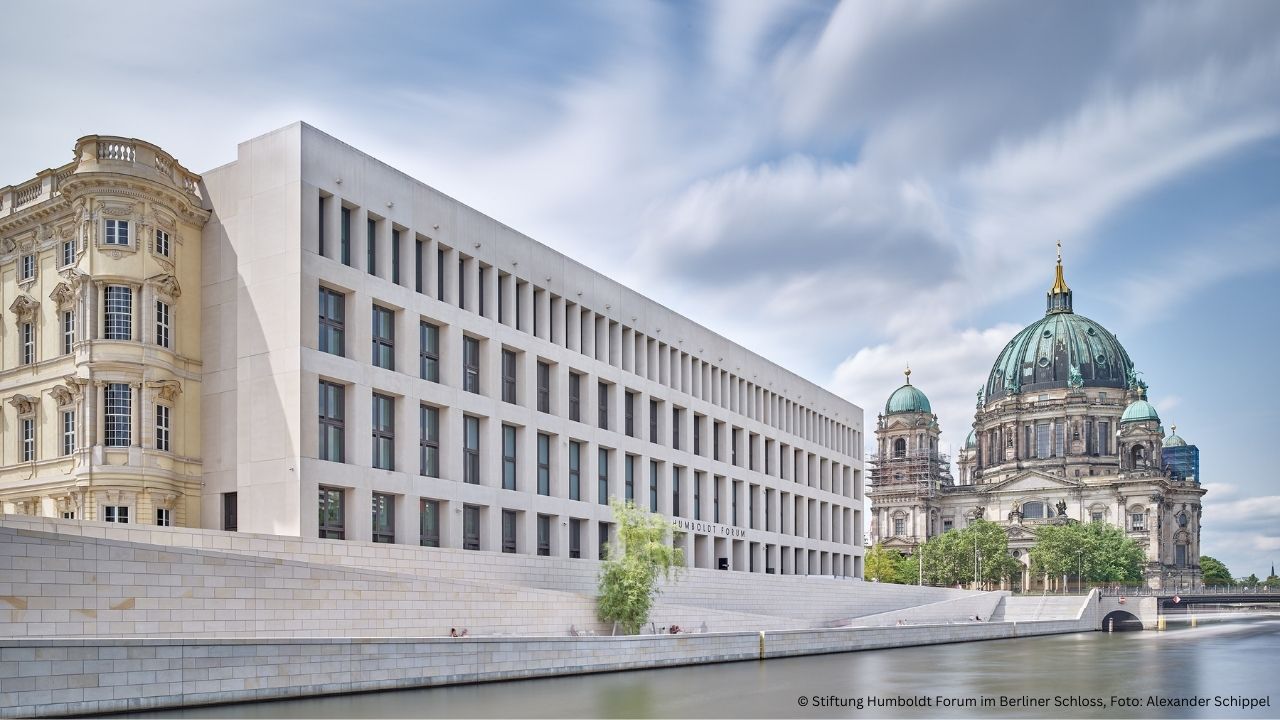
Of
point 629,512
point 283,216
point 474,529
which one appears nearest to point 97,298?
point 283,216

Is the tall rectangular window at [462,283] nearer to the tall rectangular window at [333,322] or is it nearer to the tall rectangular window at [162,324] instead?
the tall rectangular window at [333,322]

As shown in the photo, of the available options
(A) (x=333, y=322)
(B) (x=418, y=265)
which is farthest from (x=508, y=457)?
A: (A) (x=333, y=322)

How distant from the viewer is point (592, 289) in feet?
206

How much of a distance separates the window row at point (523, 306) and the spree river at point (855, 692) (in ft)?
62.1

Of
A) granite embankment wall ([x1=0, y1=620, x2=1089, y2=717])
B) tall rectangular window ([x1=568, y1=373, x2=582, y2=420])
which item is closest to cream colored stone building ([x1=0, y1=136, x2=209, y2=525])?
granite embankment wall ([x1=0, y1=620, x2=1089, y2=717])

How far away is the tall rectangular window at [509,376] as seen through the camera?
5625cm

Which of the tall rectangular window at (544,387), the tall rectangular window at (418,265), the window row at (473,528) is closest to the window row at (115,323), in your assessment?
the window row at (473,528)

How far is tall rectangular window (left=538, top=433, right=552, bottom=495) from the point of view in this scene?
191 ft

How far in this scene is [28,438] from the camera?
46.1m

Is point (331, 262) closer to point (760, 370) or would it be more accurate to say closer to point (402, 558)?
point (402, 558)

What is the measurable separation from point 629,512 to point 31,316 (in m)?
26.0

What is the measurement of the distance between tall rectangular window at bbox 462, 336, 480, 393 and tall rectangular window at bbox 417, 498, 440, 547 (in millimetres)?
5714

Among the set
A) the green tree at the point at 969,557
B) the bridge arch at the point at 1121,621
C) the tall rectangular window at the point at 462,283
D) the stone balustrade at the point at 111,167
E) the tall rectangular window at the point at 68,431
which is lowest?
the bridge arch at the point at 1121,621

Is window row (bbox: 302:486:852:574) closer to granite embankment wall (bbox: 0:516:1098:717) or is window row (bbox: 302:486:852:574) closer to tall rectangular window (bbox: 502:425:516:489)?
tall rectangular window (bbox: 502:425:516:489)
